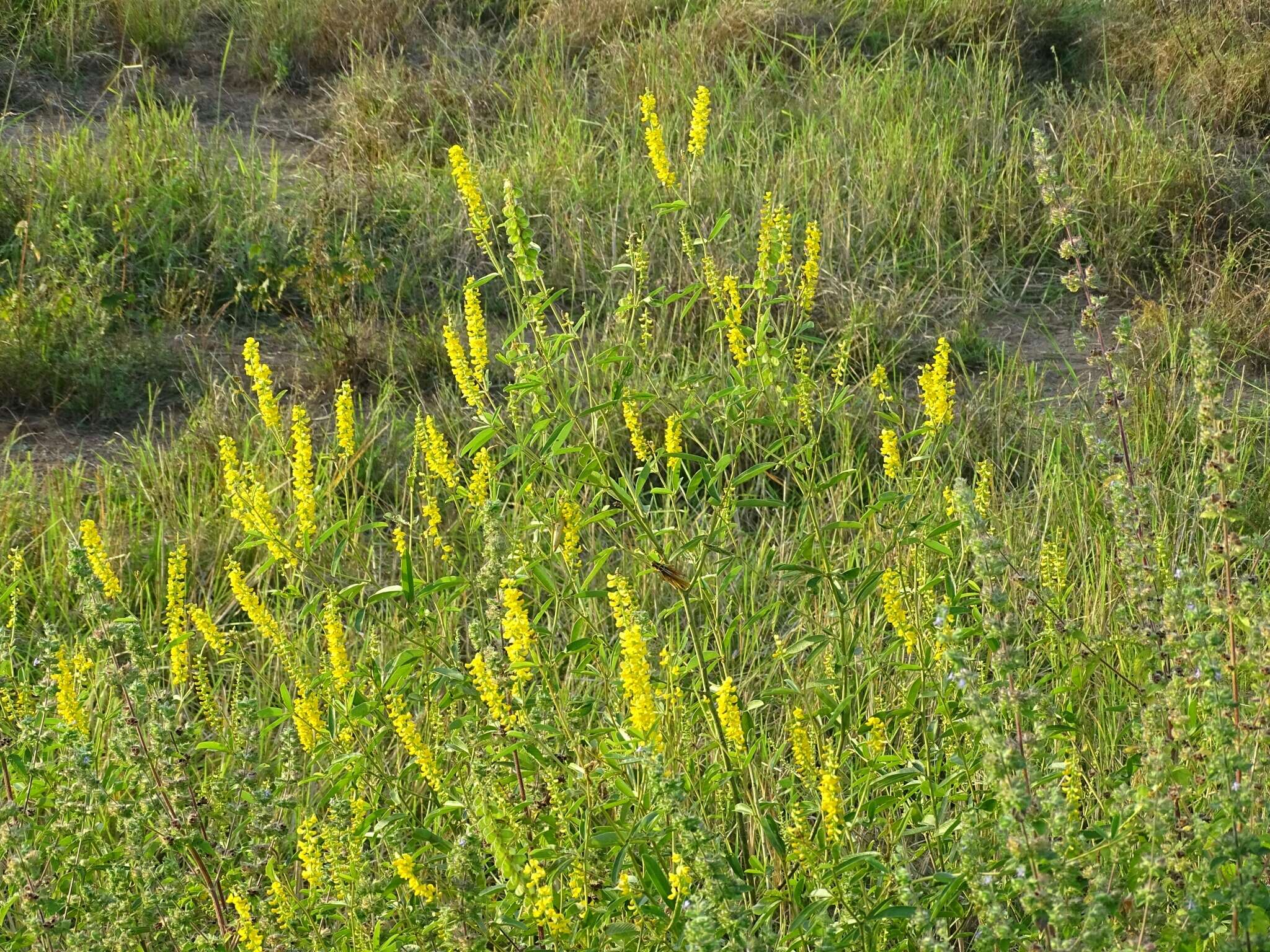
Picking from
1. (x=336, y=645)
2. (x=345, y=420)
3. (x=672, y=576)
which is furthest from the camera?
(x=345, y=420)

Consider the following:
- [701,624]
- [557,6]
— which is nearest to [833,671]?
[701,624]

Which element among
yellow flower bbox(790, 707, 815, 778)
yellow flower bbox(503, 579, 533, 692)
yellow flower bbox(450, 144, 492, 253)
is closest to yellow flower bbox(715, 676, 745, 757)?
yellow flower bbox(790, 707, 815, 778)

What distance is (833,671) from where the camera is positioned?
244 centimetres

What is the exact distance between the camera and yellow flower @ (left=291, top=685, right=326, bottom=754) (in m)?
2.28

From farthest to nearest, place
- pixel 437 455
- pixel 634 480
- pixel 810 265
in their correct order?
pixel 634 480 → pixel 810 265 → pixel 437 455

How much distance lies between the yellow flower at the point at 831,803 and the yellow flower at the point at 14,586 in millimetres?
1541

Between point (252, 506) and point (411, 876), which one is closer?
point (411, 876)

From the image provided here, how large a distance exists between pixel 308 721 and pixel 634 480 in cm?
157

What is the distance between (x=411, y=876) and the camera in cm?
196

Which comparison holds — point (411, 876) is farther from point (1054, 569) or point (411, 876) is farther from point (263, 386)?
point (1054, 569)

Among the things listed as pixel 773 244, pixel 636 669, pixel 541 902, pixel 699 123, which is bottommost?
pixel 541 902

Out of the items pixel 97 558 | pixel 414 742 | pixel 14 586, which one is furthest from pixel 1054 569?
pixel 14 586

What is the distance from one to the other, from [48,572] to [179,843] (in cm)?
162

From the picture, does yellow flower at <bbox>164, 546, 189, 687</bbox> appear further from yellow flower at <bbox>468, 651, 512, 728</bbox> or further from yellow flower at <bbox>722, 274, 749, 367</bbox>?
yellow flower at <bbox>722, 274, 749, 367</bbox>
